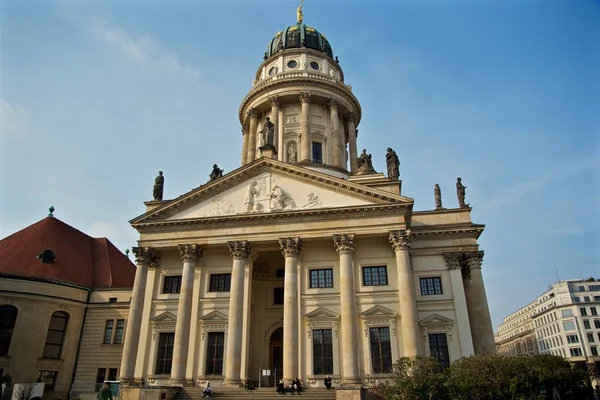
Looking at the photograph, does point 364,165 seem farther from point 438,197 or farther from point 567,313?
point 567,313

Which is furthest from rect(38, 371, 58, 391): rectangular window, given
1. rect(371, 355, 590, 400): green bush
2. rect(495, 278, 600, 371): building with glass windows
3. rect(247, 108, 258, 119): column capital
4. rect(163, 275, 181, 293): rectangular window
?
rect(495, 278, 600, 371): building with glass windows

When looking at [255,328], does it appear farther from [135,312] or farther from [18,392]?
[18,392]

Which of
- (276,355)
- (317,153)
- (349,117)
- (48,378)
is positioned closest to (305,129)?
(317,153)

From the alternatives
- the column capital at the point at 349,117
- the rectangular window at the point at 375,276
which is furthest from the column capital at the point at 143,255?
the column capital at the point at 349,117

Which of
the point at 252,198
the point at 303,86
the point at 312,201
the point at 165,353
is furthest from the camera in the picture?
the point at 303,86

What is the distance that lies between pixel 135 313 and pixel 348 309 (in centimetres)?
1453

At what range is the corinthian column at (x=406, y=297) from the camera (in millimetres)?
25844

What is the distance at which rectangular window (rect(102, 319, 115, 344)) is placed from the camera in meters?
35.6

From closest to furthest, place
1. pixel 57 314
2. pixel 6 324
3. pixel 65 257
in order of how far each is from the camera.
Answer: pixel 6 324 < pixel 57 314 < pixel 65 257

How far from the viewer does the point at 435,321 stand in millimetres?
29047

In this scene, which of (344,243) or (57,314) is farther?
(57,314)

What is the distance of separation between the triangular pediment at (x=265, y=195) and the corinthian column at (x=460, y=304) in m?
6.36

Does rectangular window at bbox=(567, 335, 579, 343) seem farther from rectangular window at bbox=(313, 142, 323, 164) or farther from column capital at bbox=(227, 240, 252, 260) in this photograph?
column capital at bbox=(227, 240, 252, 260)

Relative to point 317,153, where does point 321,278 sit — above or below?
below
